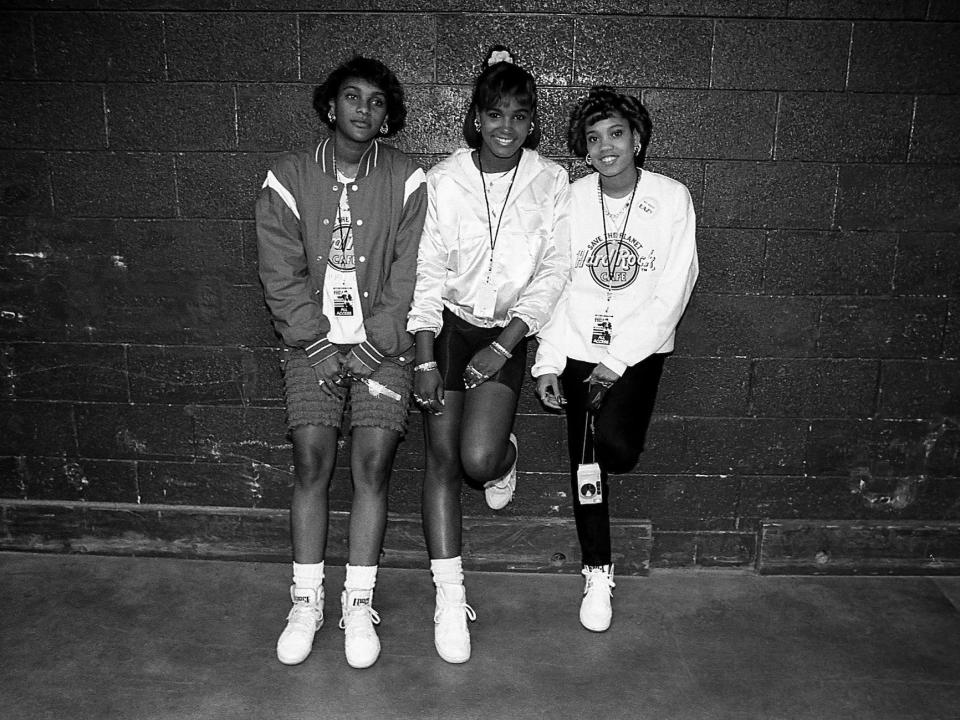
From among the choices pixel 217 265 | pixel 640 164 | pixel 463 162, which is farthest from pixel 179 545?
pixel 640 164

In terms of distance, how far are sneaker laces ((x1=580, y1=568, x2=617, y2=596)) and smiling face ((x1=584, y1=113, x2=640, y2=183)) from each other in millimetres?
1332

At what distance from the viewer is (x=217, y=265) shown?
3.04m

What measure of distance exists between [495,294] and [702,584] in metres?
1.36

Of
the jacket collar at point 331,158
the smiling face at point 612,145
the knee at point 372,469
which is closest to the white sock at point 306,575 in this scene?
the knee at point 372,469

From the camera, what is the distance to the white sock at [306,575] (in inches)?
106

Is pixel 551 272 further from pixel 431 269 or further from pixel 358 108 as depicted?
pixel 358 108

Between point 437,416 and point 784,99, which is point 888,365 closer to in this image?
point 784,99

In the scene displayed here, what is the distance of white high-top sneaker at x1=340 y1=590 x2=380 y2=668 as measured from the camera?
8.36ft

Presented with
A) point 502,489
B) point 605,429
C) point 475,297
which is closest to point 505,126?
point 475,297

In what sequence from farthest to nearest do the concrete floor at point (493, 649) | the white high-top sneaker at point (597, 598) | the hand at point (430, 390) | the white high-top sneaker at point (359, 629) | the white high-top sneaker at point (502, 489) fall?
the white high-top sneaker at point (502, 489) → the white high-top sneaker at point (597, 598) → the hand at point (430, 390) → the white high-top sneaker at point (359, 629) → the concrete floor at point (493, 649)

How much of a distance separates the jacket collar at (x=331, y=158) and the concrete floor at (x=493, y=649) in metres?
1.48

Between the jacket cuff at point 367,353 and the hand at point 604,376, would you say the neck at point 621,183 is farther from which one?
the jacket cuff at point 367,353

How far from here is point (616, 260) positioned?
2.72m

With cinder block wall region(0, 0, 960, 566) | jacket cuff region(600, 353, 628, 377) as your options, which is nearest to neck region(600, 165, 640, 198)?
cinder block wall region(0, 0, 960, 566)
